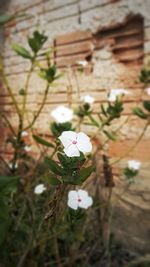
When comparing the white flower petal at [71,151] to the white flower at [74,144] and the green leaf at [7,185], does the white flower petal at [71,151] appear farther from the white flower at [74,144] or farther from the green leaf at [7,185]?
the green leaf at [7,185]

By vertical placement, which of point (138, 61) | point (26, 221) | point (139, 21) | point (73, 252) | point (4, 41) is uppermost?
point (4, 41)

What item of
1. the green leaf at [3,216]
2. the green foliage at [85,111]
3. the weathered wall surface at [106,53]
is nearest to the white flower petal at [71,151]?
the green leaf at [3,216]

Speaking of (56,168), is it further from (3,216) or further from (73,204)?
(3,216)

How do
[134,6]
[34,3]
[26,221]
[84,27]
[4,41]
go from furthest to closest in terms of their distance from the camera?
[4,41] → [34,3] → [84,27] → [134,6] → [26,221]

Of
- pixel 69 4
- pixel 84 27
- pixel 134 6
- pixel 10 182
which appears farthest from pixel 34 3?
pixel 10 182

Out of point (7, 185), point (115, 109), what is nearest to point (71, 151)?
point (7, 185)

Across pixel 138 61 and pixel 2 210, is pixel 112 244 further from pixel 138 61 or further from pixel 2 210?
pixel 2 210
